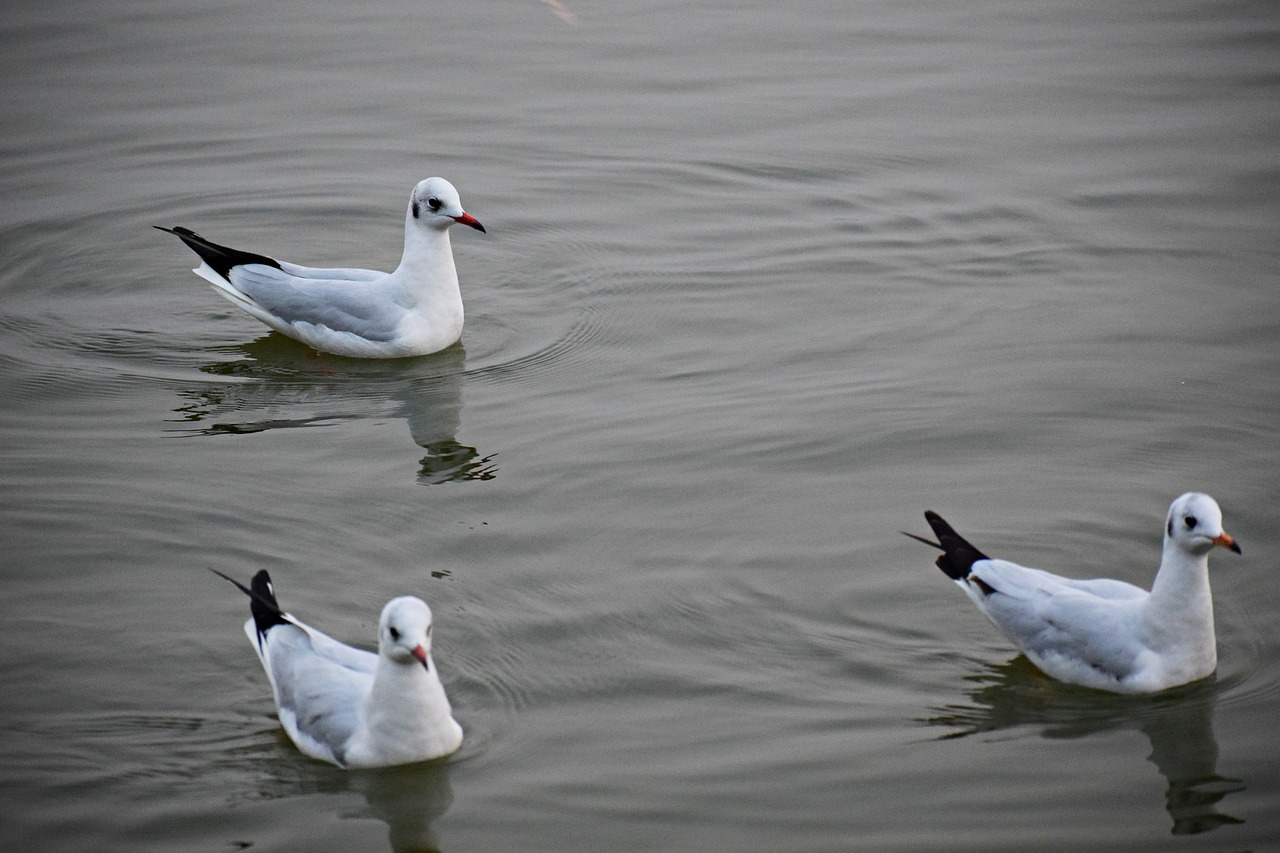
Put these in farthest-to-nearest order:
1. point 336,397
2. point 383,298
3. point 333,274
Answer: point 333,274
point 383,298
point 336,397

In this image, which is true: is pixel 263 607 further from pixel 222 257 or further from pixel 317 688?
pixel 222 257

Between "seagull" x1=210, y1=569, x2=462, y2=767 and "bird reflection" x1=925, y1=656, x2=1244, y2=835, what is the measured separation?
79.4 inches

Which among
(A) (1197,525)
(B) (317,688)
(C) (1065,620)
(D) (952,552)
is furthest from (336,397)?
(A) (1197,525)

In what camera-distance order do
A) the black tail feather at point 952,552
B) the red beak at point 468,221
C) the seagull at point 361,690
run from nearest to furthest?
the seagull at point 361,690
the black tail feather at point 952,552
the red beak at point 468,221

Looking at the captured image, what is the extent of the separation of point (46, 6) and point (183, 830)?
13567 millimetres

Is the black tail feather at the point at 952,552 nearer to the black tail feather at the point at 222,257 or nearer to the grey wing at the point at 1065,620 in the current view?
the grey wing at the point at 1065,620

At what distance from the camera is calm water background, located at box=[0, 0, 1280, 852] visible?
6008mm

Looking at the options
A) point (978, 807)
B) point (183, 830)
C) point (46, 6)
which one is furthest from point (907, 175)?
point (46, 6)

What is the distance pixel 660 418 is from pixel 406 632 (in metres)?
3.47

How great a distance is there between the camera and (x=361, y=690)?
614cm

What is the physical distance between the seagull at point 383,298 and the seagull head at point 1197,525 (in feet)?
16.3

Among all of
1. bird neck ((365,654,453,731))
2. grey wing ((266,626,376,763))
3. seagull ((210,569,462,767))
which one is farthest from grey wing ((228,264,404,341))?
bird neck ((365,654,453,731))

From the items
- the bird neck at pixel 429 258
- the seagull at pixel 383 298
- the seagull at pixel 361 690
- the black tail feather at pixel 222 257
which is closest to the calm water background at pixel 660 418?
the seagull at pixel 361 690

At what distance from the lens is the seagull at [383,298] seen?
32.1 ft
